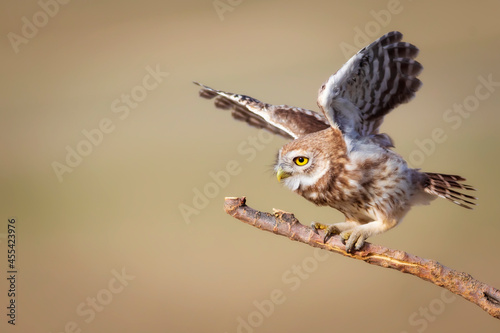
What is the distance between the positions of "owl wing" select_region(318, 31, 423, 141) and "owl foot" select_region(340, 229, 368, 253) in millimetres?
495

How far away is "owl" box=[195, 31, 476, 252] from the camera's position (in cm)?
257

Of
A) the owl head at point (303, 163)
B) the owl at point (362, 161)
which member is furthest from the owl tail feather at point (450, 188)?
the owl head at point (303, 163)

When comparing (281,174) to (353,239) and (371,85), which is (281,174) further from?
(371,85)

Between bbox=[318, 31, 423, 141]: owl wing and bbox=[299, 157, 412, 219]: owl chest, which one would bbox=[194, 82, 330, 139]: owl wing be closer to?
bbox=[318, 31, 423, 141]: owl wing

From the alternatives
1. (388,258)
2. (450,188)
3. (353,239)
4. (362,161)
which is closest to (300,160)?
(362,161)

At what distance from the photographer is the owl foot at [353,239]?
2.40m

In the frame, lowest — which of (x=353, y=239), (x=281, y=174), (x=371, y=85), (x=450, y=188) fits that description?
(x=353, y=239)

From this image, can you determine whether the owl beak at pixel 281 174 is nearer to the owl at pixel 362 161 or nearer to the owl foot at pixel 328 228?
the owl at pixel 362 161

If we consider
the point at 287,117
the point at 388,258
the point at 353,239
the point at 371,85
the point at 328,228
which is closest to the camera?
the point at 388,258

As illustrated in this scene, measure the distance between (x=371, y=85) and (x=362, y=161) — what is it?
395 millimetres

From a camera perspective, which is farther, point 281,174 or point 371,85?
point 371,85

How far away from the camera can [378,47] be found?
257 centimetres

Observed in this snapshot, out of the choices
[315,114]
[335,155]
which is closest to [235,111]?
[315,114]

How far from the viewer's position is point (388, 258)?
7.36ft
